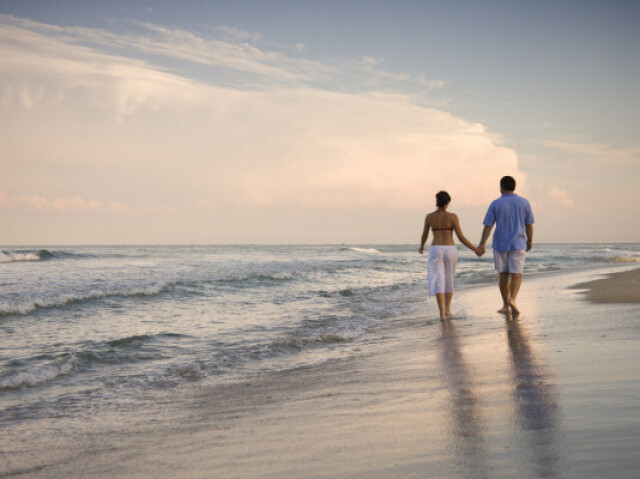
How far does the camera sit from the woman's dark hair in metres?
8.46

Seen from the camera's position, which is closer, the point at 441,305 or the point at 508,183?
the point at 508,183

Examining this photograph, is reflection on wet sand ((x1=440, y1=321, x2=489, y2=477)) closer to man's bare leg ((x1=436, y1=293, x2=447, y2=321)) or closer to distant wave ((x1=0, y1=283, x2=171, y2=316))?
man's bare leg ((x1=436, y1=293, x2=447, y2=321))

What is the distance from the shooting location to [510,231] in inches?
309

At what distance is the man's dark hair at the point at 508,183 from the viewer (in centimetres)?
793

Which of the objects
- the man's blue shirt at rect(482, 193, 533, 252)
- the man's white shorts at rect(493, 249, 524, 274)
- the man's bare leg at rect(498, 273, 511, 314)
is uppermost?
the man's blue shirt at rect(482, 193, 533, 252)

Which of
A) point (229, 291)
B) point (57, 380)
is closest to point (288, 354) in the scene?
point (57, 380)

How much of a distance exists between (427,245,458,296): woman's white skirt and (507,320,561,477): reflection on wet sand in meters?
3.56

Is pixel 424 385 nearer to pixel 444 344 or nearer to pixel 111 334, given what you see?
pixel 444 344

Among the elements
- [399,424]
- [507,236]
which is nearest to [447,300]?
[507,236]

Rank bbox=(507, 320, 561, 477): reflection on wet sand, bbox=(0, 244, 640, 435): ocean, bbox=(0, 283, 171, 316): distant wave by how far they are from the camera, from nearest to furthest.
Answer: bbox=(507, 320, 561, 477): reflection on wet sand < bbox=(0, 244, 640, 435): ocean < bbox=(0, 283, 171, 316): distant wave

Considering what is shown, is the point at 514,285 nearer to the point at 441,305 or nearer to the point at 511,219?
the point at 511,219

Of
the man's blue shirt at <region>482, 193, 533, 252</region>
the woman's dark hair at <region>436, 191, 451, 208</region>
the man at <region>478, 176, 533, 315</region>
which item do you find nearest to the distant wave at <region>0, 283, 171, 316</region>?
the woman's dark hair at <region>436, 191, 451, 208</region>

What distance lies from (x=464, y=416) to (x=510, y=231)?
5342mm

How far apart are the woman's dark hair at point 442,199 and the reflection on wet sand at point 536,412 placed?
12.6ft
